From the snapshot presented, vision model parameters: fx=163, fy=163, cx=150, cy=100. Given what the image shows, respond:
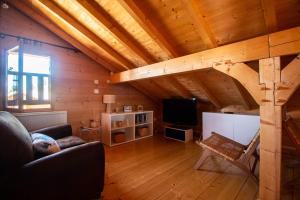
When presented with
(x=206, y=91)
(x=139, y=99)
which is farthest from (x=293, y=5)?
(x=139, y=99)

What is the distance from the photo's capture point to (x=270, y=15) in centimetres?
156

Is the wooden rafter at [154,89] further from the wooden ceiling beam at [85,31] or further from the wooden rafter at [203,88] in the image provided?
the wooden rafter at [203,88]

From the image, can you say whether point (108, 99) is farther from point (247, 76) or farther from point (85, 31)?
point (247, 76)

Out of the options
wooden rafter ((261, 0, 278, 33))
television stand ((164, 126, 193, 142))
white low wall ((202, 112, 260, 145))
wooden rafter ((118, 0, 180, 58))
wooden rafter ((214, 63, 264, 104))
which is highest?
wooden rafter ((118, 0, 180, 58))

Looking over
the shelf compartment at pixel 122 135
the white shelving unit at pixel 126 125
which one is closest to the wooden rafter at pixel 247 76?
the white shelving unit at pixel 126 125

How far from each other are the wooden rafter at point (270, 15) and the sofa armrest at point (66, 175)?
2099 mm

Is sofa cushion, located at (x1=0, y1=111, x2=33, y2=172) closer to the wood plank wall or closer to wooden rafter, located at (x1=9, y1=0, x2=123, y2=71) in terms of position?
the wood plank wall

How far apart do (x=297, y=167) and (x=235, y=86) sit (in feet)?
5.04

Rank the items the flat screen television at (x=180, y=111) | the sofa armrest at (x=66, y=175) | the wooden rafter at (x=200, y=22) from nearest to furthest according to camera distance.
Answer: the sofa armrest at (x=66, y=175) < the wooden rafter at (x=200, y=22) < the flat screen television at (x=180, y=111)

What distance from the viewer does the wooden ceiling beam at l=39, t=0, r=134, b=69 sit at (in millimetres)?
2475

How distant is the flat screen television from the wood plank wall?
134 cm

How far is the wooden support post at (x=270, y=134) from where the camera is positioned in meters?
1.61

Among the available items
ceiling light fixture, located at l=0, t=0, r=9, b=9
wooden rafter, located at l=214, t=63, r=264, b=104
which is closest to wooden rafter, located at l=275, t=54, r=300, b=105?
wooden rafter, located at l=214, t=63, r=264, b=104

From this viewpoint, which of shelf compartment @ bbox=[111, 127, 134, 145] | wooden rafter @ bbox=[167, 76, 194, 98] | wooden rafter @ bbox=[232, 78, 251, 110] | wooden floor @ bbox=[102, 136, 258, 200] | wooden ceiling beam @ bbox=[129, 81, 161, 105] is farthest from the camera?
wooden ceiling beam @ bbox=[129, 81, 161, 105]
